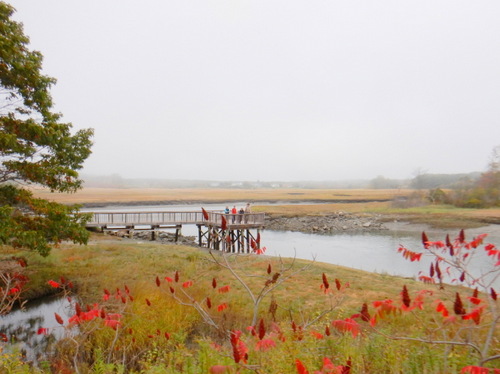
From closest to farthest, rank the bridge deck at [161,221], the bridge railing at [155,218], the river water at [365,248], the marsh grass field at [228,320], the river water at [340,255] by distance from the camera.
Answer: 1. the marsh grass field at [228,320]
2. the river water at [340,255]
3. the river water at [365,248]
4. the bridge deck at [161,221]
5. the bridge railing at [155,218]

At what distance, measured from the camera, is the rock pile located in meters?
49.4

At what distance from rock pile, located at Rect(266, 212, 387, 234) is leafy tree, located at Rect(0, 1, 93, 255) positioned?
1557 inches

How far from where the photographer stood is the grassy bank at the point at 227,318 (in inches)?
174

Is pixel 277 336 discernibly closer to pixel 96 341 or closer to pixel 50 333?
pixel 96 341

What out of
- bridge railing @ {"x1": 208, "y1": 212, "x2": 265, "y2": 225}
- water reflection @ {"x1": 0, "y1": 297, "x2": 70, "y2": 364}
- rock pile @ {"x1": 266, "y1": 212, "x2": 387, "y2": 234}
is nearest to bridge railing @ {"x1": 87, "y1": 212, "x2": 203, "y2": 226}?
bridge railing @ {"x1": 208, "y1": 212, "x2": 265, "y2": 225}

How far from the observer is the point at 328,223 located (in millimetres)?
53594

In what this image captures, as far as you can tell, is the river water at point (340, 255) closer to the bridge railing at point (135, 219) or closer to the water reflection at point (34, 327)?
the water reflection at point (34, 327)

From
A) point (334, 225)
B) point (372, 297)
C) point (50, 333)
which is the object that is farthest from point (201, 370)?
point (334, 225)

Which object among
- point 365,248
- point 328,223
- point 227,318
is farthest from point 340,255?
point 328,223

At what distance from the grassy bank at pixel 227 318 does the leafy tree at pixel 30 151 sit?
2.81m

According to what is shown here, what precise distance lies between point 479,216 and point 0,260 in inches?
2197

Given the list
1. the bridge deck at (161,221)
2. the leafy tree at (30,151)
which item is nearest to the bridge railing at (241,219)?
the bridge deck at (161,221)

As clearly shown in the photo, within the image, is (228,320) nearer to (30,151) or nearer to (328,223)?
(30,151)

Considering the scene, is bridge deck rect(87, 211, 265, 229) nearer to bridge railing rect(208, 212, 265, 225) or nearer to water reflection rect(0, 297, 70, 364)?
bridge railing rect(208, 212, 265, 225)
